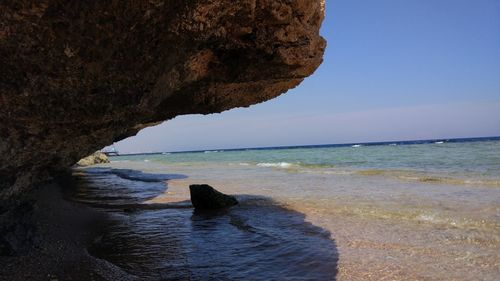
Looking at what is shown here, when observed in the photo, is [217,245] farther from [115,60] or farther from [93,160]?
[93,160]

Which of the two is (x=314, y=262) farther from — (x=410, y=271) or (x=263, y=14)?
(x=263, y=14)

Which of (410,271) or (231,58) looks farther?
(410,271)

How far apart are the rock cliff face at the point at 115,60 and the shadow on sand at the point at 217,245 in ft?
6.44

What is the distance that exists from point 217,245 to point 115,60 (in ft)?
14.4

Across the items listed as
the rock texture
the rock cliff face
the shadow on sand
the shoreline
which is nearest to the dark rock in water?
the shadow on sand

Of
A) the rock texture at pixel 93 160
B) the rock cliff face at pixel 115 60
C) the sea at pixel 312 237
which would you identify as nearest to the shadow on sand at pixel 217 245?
the sea at pixel 312 237

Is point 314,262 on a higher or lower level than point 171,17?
lower

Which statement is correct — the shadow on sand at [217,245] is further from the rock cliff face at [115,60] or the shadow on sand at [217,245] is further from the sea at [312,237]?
the rock cliff face at [115,60]

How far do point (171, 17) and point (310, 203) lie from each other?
28.1 feet

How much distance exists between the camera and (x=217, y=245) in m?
7.23

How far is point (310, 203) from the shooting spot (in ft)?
37.2

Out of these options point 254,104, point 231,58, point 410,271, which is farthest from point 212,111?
point 410,271

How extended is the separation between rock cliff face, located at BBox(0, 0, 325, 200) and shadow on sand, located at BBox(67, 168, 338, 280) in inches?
77.2

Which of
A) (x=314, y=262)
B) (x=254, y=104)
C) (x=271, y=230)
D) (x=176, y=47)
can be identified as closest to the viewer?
(x=176, y=47)
